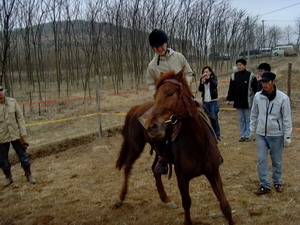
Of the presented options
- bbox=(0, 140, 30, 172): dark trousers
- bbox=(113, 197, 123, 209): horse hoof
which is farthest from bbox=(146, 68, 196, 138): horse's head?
bbox=(0, 140, 30, 172): dark trousers

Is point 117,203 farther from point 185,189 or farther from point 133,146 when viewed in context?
point 185,189

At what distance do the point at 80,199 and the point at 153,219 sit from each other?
1.41 m

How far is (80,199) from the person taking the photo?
14.3ft

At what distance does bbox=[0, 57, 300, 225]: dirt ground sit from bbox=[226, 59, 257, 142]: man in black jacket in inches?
22.0

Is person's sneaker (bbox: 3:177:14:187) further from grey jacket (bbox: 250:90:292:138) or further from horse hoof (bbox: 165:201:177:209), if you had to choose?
grey jacket (bbox: 250:90:292:138)

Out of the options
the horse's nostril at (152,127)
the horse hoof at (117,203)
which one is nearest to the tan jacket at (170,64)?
the horse's nostril at (152,127)

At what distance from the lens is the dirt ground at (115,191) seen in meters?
3.62

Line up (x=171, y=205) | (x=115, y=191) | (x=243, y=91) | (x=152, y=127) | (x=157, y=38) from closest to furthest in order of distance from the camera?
(x=152, y=127), (x=157, y=38), (x=171, y=205), (x=115, y=191), (x=243, y=91)

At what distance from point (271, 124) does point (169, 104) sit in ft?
7.18

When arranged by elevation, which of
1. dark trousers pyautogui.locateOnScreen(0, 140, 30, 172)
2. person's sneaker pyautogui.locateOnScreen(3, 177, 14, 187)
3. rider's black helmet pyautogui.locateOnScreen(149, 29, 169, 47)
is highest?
rider's black helmet pyautogui.locateOnScreen(149, 29, 169, 47)

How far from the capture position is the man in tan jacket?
5094 millimetres

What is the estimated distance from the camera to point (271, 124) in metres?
3.88

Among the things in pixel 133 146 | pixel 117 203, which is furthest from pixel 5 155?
pixel 133 146

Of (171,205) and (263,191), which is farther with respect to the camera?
(263,191)
